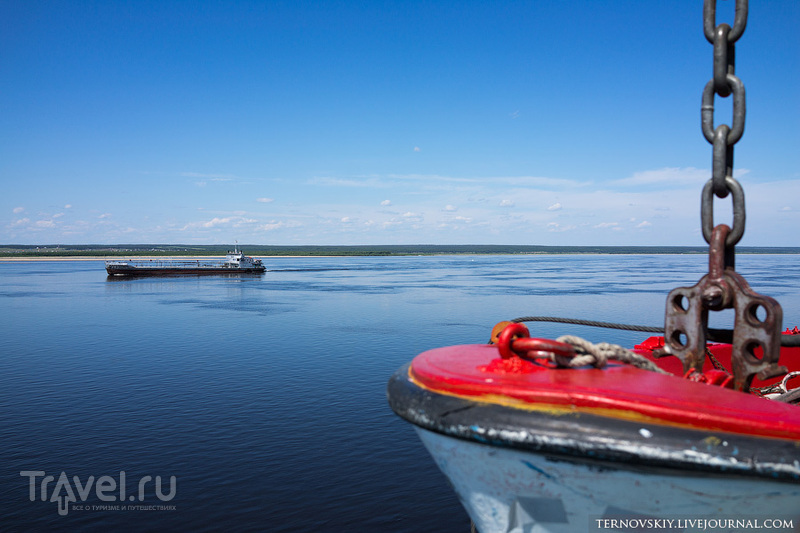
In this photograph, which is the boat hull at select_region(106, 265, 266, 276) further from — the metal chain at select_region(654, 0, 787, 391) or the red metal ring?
the metal chain at select_region(654, 0, 787, 391)

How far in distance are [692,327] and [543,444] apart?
1.47 m

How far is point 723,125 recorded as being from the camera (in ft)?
11.9

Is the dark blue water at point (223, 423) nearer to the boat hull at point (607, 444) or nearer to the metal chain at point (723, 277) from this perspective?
the boat hull at point (607, 444)

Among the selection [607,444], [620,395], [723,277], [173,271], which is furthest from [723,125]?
[173,271]

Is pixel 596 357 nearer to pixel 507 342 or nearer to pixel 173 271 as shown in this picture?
pixel 507 342

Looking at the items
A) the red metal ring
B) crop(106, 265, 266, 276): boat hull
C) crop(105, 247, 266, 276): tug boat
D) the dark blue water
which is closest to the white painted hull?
the red metal ring

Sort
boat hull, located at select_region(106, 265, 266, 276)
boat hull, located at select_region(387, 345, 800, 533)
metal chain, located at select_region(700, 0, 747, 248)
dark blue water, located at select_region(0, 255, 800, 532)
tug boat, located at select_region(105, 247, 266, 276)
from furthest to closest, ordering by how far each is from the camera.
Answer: tug boat, located at select_region(105, 247, 266, 276)
boat hull, located at select_region(106, 265, 266, 276)
dark blue water, located at select_region(0, 255, 800, 532)
metal chain, located at select_region(700, 0, 747, 248)
boat hull, located at select_region(387, 345, 800, 533)

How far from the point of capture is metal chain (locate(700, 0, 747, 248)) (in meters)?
3.53

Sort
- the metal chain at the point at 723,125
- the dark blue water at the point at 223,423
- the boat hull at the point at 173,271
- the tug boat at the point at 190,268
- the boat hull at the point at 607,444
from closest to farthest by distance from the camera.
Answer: the boat hull at the point at 607,444 < the metal chain at the point at 723,125 < the dark blue water at the point at 223,423 < the boat hull at the point at 173,271 < the tug boat at the point at 190,268

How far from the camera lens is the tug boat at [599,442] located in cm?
273

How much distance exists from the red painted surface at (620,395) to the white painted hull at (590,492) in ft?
0.89

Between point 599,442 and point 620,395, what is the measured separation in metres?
0.26

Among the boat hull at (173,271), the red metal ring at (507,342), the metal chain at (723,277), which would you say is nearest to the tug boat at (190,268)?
the boat hull at (173,271)

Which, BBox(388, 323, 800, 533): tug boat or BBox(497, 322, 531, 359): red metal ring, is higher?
BBox(497, 322, 531, 359): red metal ring
